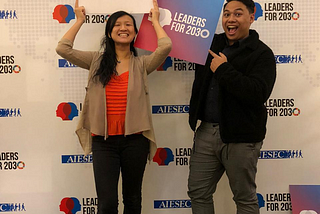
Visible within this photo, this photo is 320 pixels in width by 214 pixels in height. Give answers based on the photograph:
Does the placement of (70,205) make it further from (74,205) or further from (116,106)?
(116,106)

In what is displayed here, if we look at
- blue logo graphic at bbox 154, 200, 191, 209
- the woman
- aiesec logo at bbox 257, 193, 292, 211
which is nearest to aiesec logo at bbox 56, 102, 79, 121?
the woman

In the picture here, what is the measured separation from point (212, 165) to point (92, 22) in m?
1.41

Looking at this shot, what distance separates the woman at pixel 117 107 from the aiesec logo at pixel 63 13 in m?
0.53

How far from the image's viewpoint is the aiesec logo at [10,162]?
2.35 metres

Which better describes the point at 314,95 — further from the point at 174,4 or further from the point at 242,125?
the point at 174,4

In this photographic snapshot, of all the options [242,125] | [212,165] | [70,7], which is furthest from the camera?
[70,7]

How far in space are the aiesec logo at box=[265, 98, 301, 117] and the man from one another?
69 centimetres

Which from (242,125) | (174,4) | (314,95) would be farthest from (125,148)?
(314,95)

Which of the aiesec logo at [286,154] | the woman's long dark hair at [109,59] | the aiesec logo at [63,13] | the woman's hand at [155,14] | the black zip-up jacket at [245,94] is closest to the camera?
the black zip-up jacket at [245,94]

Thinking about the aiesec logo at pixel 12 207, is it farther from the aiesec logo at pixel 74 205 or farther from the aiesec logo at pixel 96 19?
the aiesec logo at pixel 96 19

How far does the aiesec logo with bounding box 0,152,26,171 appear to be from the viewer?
2350 mm

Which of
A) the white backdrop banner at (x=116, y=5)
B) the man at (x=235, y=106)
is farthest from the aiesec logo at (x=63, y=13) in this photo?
the man at (x=235, y=106)

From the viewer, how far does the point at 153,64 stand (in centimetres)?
180

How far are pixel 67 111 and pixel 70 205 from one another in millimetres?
772
